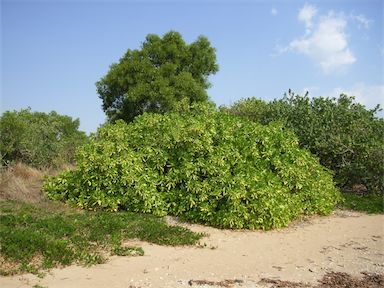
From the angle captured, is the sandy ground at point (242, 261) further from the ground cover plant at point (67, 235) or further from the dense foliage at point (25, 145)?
the dense foliage at point (25, 145)

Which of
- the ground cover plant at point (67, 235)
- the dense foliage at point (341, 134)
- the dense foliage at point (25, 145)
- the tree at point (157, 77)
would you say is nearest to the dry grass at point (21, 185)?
the ground cover plant at point (67, 235)

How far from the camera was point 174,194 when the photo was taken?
887 centimetres

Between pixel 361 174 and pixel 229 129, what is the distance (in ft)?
15.3

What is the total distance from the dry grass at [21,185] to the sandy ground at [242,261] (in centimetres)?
384

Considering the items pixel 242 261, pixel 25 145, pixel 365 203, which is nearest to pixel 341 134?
pixel 365 203

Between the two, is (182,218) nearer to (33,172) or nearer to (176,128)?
(176,128)

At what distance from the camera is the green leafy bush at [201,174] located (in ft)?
27.0

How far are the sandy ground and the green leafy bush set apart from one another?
50 centimetres

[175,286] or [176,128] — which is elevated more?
[176,128]

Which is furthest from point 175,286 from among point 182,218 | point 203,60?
point 203,60

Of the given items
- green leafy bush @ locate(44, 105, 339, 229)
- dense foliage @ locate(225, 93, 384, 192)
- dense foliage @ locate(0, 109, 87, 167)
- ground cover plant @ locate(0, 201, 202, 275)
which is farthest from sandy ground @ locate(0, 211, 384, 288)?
dense foliage @ locate(0, 109, 87, 167)

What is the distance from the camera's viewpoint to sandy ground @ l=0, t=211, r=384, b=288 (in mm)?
5418

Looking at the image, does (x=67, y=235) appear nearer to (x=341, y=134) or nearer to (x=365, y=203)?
(x=365, y=203)

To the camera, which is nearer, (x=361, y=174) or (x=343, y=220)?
(x=343, y=220)
